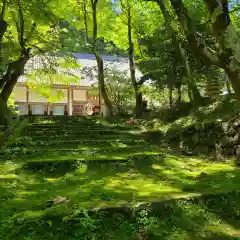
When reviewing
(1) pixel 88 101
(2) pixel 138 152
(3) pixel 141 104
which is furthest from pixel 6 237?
(1) pixel 88 101

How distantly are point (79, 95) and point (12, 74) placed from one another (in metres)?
17.0

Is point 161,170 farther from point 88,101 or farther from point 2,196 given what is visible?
point 88,101

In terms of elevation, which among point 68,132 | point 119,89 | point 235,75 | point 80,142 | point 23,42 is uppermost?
point 23,42

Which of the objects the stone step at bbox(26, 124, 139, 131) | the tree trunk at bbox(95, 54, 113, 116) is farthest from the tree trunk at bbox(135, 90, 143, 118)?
the stone step at bbox(26, 124, 139, 131)

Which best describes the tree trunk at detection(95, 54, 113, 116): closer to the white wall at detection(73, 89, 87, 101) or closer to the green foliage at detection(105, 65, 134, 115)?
the green foliage at detection(105, 65, 134, 115)

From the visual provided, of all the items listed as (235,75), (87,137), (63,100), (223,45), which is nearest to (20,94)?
(63,100)

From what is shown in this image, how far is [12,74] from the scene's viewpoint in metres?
16.9

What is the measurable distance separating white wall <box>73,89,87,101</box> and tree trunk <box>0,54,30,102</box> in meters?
16.0

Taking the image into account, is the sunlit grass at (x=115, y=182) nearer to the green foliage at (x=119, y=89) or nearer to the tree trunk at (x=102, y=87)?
the tree trunk at (x=102, y=87)

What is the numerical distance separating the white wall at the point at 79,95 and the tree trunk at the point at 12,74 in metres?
16.0

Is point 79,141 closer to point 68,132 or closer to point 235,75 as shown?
point 68,132

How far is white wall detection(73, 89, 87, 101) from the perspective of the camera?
3347cm

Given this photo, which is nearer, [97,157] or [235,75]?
[235,75]

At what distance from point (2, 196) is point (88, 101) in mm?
27625
